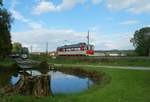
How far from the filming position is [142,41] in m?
102

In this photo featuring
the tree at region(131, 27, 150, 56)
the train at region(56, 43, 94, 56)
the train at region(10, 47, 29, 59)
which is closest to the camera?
the train at region(56, 43, 94, 56)

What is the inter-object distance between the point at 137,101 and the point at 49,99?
412cm

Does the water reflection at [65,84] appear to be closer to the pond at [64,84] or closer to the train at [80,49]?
the pond at [64,84]

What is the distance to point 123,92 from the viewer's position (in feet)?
54.3

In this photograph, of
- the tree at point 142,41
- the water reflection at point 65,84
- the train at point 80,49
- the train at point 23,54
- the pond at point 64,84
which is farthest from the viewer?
the train at point 23,54

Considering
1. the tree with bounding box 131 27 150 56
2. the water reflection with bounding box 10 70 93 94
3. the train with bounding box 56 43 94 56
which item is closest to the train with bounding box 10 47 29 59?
the train with bounding box 56 43 94 56

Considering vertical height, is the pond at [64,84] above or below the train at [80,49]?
below

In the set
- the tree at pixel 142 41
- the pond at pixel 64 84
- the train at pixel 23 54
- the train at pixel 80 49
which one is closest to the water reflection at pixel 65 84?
the pond at pixel 64 84

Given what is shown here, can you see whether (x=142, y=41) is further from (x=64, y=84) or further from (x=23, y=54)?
(x=64, y=84)

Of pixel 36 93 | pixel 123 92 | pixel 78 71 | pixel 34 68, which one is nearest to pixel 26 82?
pixel 36 93

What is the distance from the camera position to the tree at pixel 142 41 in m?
97.4

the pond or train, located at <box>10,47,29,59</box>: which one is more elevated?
train, located at <box>10,47,29,59</box>

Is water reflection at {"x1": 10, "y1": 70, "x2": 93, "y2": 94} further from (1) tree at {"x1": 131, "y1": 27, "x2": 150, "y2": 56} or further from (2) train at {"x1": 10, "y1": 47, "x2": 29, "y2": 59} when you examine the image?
(2) train at {"x1": 10, "y1": 47, "x2": 29, "y2": 59}

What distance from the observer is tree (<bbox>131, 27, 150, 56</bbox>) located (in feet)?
320
